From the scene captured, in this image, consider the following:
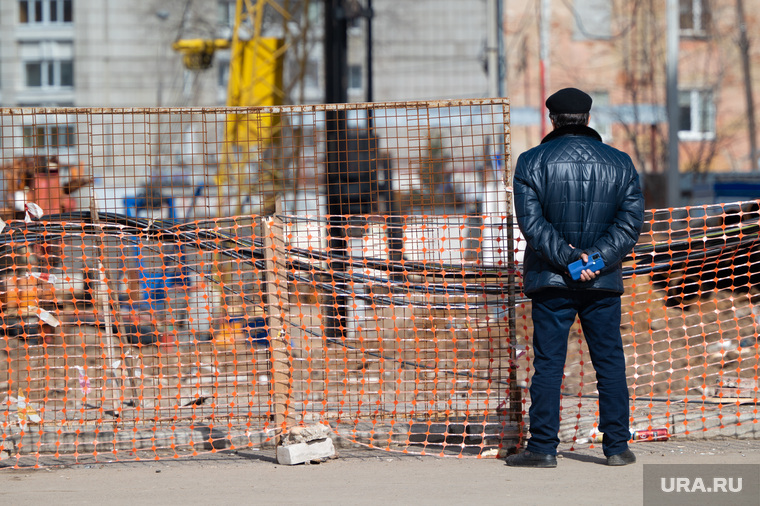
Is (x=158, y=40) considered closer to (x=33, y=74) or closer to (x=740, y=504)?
(x=33, y=74)

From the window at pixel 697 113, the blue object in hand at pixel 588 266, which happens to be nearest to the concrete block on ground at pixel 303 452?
the blue object in hand at pixel 588 266

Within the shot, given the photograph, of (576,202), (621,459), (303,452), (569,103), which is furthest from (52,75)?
(621,459)

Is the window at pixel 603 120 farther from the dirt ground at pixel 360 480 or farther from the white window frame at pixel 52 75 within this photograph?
the dirt ground at pixel 360 480

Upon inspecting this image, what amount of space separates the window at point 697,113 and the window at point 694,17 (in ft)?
6.20

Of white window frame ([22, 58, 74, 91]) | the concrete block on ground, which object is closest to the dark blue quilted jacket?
the concrete block on ground

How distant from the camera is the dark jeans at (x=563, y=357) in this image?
15.6 feet

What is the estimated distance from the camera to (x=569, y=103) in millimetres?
4805

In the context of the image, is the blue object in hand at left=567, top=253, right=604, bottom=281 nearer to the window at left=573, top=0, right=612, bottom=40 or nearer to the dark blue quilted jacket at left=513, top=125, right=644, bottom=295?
the dark blue quilted jacket at left=513, top=125, right=644, bottom=295

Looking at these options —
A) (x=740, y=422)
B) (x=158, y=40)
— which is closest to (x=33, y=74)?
(x=158, y=40)

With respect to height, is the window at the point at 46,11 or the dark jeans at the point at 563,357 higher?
the window at the point at 46,11

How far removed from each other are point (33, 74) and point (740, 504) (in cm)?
3290

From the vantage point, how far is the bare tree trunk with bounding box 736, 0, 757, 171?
1078 inches

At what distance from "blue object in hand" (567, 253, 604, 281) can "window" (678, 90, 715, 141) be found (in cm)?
2485

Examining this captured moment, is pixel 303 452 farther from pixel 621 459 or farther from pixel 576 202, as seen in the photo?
pixel 576 202
